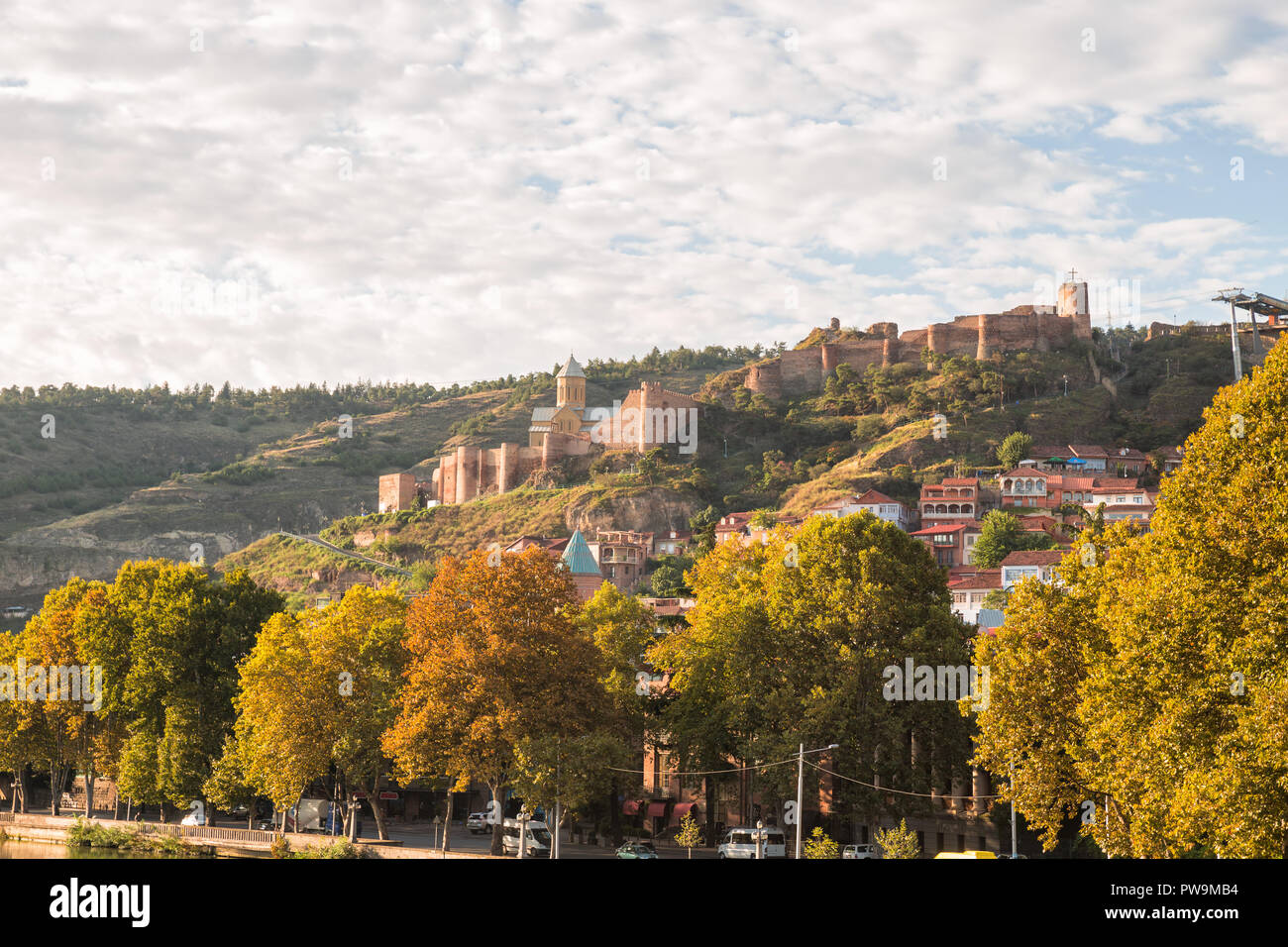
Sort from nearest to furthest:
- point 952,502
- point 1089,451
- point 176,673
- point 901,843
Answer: point 901,843
point 176,673
point 952,502
point 1089,451

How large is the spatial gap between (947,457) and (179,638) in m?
81.2

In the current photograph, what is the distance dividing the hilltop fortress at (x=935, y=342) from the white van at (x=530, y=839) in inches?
3990

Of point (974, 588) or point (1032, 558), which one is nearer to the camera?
point (974, 588)

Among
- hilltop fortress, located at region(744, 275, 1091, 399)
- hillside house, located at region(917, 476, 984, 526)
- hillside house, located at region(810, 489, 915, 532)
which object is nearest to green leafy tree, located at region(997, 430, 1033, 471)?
hillside house, located at region(917, 476, 984, 526)

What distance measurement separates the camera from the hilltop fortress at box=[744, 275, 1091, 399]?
466 ft

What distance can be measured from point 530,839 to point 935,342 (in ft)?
351

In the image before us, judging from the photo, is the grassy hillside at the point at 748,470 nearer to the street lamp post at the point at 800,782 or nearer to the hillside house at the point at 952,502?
the hillside house at the point at 952,502

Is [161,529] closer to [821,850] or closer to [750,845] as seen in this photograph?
[750,845]

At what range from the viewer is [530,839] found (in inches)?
1945

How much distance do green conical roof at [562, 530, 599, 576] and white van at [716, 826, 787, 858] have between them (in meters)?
43.5

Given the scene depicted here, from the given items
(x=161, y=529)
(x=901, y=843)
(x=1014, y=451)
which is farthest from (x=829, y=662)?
(x=161, y=529)

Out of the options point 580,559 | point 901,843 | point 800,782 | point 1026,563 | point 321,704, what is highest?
point 580,559

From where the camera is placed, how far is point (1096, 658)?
33.2 meters
